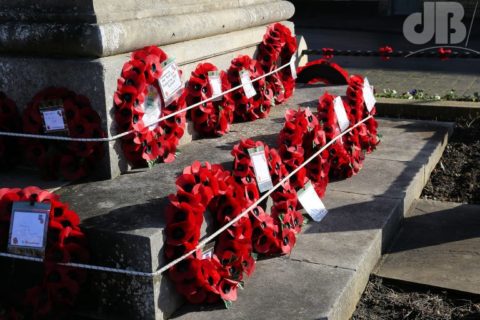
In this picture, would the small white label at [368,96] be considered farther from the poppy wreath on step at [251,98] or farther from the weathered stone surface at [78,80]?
the weathered stone surface at [78,80]

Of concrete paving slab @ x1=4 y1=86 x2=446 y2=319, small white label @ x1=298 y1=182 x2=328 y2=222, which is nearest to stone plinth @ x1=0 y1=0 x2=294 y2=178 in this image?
concrete paving slab @ x1=4 y1=86 x2=446 y2=319

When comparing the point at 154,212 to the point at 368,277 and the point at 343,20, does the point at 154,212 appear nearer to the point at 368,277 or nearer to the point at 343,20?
the point at 368,277

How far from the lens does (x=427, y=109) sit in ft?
23.5

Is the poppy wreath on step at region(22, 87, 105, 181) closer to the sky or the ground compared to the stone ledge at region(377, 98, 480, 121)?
closer to the sky

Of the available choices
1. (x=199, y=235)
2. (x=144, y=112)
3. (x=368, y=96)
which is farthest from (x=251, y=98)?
(x=199, y=235)

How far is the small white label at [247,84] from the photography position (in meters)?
5.60

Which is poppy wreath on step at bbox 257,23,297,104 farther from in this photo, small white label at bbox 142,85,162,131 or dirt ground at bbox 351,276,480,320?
dirt ground at bbox 351,276,480,320

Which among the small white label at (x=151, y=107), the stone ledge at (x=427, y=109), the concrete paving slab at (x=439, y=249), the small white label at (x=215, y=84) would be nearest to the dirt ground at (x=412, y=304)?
the concrete paving slab at (x=439, y=249)

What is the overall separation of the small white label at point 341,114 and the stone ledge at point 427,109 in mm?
1913

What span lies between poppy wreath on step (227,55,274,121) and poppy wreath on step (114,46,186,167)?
1.04 meters

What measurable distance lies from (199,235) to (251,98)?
2.33 meters

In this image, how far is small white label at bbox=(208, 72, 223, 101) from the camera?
201 inches

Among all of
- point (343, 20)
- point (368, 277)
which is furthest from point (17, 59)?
point (343, 20)

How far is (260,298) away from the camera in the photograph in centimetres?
360
